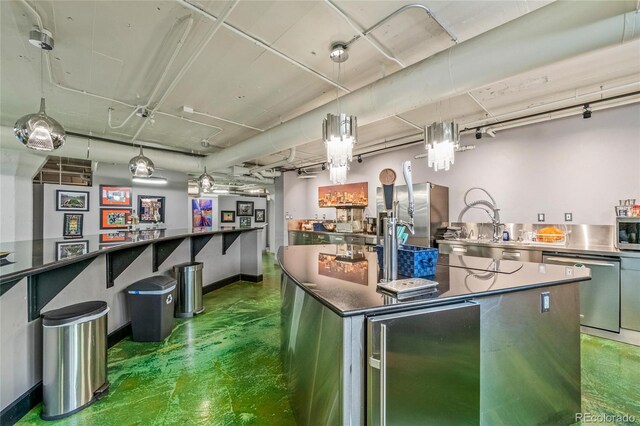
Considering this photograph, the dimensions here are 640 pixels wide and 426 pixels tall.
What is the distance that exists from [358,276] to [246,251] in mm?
4616

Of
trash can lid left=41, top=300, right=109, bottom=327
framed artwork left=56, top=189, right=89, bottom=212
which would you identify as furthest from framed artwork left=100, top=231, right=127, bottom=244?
framed artwork left=56, top=189, right=89, bottom=212

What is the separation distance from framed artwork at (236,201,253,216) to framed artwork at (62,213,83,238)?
4807 millimetres

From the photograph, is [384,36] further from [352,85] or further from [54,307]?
[54,307]

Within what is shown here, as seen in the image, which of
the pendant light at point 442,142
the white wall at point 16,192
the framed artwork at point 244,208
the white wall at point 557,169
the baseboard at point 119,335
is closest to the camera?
the pendant light at point 442,142

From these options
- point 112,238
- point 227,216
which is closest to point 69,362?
point 112,238

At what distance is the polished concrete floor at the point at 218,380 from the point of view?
1964 millimetres

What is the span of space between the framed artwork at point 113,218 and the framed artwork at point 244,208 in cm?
392

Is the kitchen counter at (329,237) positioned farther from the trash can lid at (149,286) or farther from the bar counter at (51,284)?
the trash can lid at (149,286)

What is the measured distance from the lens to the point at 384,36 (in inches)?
97.4

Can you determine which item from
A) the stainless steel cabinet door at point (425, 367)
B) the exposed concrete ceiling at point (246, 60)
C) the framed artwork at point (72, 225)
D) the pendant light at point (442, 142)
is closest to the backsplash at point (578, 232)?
the exposed concrete ceiling at point (246, 60)

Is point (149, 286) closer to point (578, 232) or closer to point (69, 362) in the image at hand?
point (69, 362)

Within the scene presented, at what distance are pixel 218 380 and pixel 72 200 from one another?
20.0 feet

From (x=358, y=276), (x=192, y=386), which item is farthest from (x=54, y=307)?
(x=358, y=276)

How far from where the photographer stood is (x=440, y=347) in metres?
1.26
